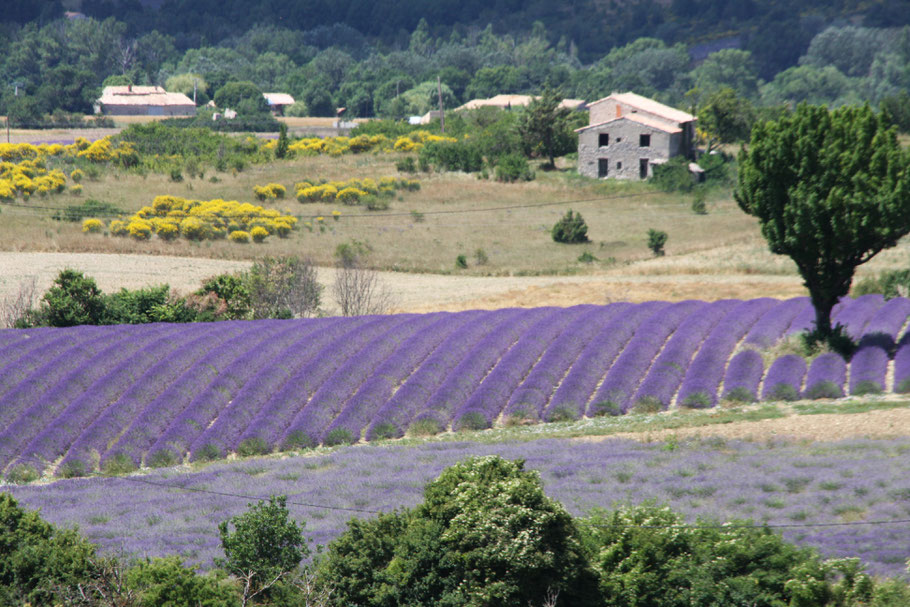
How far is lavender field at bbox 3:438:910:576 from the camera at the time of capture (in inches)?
631

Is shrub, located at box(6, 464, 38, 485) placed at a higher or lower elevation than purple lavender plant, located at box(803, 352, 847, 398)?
lower

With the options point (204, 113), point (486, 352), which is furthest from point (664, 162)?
point (204, 113)

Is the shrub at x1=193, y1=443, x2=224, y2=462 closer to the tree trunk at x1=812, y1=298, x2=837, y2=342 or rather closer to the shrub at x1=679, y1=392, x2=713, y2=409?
the shrub at x1=679, y1=392, x2=713, y2=409

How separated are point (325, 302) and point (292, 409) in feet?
62.4

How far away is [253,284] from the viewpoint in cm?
3975

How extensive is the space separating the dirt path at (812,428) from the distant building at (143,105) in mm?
142645

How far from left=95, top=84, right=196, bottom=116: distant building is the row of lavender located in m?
129

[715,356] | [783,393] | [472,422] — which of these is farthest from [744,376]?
[472,422]

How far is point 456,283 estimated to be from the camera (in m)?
49.0

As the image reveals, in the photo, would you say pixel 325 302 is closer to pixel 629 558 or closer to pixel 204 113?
pixel 629 558

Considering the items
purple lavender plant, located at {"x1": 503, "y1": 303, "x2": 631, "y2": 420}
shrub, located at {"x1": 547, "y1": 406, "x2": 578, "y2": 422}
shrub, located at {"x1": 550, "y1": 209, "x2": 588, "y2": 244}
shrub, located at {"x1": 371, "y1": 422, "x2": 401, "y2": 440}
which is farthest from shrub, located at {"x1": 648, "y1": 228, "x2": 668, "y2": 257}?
shrub, located at {"x1": 371, "y1": 422, "x2": 401, "y2": 440}

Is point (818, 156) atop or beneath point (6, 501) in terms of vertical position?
atop

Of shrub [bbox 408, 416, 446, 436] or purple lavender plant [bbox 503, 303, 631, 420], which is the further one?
purple lavender plant [bbox 503, 303, 631, 420]

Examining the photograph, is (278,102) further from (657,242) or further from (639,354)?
(639,354)
